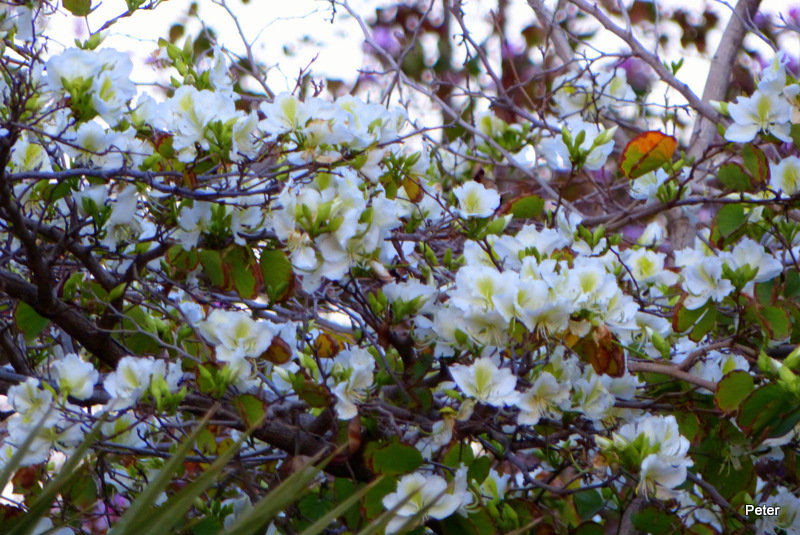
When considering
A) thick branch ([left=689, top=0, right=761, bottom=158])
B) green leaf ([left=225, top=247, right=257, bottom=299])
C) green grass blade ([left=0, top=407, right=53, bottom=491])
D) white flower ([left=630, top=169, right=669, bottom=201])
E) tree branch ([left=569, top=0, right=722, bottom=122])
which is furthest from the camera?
thick branch ([left=689, top=0, right=761, bottom=158])

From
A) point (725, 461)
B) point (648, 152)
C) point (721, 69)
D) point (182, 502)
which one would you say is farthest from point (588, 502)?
point (721, 69)

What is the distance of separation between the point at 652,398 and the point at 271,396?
626 millimetres

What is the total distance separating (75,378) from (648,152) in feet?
A: 3.17

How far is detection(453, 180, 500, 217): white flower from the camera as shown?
4.71 ft

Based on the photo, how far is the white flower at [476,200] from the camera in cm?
143

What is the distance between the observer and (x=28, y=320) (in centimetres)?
144

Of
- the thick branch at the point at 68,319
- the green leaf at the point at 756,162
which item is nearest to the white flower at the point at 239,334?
the thick branch at the point at 68,319

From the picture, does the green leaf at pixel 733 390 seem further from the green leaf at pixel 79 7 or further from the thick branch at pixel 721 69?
the thick branch at pixel 721 69

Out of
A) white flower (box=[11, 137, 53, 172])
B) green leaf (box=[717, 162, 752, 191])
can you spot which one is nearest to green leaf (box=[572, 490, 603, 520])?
green leaf (box=[717, 162, 752, 191])

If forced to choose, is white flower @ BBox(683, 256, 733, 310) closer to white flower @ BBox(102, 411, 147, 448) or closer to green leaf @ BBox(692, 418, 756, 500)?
green leaf @ BBox(692, 418, 756, 500)

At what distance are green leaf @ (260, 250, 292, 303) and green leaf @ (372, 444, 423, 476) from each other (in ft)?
0.90

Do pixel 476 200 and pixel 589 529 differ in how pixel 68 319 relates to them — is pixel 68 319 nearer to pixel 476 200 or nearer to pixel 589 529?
pixel 476 200

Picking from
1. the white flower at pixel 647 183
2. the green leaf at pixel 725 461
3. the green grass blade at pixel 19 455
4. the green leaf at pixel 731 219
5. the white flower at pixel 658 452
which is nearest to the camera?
the green grass blade at pixel 19 455

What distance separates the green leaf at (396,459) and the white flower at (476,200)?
0.38 meters
